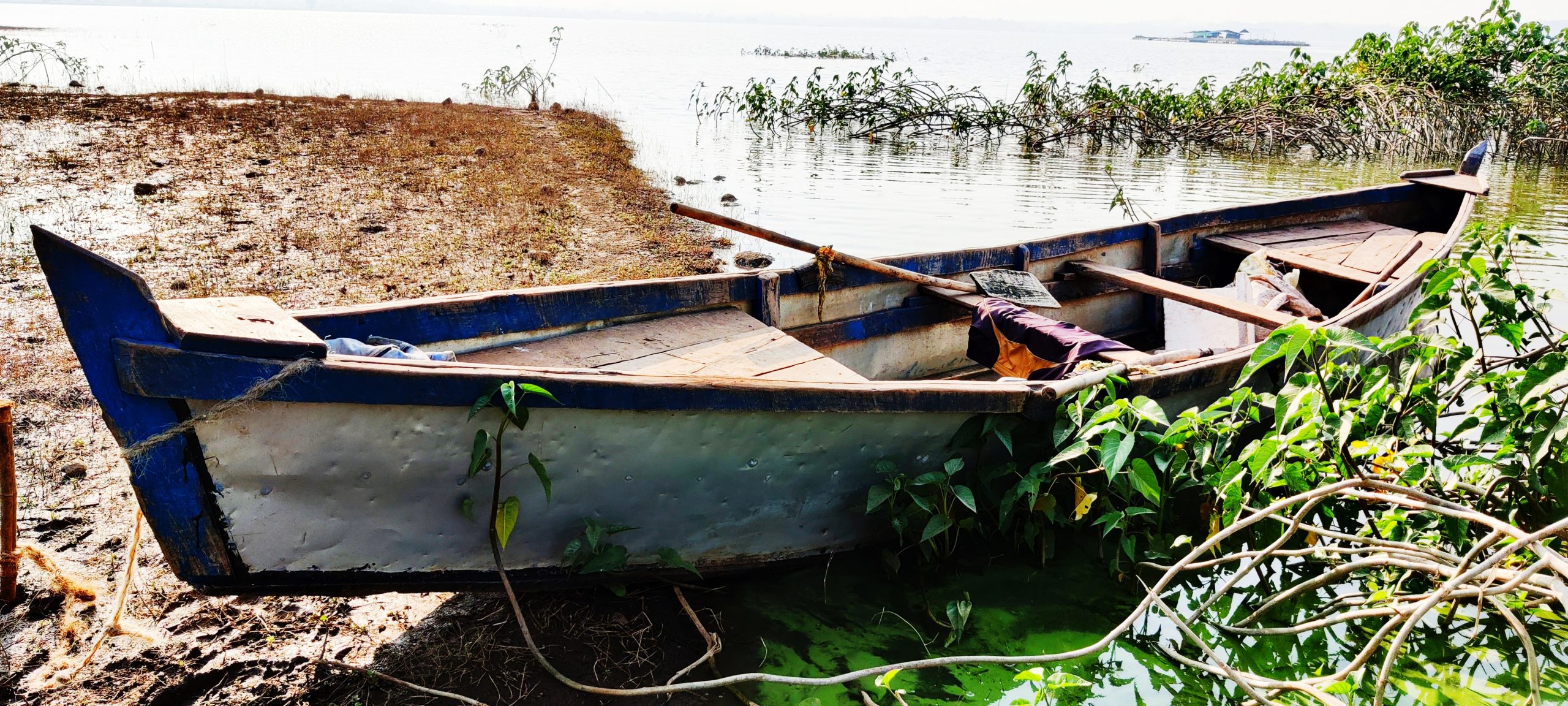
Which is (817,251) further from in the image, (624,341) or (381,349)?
(381,349)

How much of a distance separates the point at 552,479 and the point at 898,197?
10386 mm

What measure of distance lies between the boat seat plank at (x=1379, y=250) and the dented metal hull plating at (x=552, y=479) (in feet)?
12.6

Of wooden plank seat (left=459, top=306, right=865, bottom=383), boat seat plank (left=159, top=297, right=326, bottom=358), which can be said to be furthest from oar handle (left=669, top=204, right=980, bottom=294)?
boat seat plank (left=159, top=297, right=326, bottom=358)

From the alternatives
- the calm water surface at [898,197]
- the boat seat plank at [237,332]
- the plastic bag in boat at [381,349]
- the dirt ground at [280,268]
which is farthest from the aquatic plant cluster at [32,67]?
the boat seat plank at [237,332]

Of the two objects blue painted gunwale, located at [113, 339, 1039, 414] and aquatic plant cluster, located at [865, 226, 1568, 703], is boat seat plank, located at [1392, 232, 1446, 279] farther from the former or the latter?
blue painted gunwale, located at [113, 339, 1039, 414]

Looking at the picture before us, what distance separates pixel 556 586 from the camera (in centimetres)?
317

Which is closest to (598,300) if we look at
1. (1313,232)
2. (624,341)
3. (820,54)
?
(624,341)

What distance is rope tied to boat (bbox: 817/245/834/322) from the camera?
4508mm

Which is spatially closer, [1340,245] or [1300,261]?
[1300,261]

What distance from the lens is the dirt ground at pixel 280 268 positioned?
3043 millimetres

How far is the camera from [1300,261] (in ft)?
19.6

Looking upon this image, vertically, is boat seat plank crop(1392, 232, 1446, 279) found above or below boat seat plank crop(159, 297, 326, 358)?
below

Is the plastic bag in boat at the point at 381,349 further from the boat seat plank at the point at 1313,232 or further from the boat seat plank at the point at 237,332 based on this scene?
the boat seat plank at the point at 1313,232

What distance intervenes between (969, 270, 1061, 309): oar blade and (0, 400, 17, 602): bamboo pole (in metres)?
3.90
